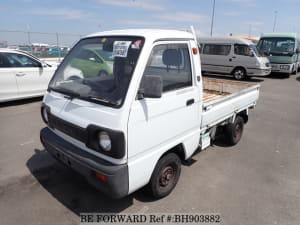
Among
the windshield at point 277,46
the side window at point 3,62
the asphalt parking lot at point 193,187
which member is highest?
the windshield at point 277,46

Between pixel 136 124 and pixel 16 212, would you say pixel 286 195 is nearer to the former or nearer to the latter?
pixel 136 124

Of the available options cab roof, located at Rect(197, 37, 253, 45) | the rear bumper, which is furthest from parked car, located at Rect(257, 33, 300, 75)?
cab roof, located at Rect(197, 37, 253, 45)

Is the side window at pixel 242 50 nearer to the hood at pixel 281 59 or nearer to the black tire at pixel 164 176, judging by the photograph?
the hood at pixel 281 59

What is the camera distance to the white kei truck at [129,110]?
209 cm

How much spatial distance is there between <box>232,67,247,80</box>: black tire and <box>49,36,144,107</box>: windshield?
11378 millimetres

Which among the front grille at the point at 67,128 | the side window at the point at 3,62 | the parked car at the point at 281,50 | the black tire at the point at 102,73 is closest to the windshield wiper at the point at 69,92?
the front grille at the point at 67,128

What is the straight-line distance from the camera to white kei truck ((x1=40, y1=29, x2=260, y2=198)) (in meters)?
2.09

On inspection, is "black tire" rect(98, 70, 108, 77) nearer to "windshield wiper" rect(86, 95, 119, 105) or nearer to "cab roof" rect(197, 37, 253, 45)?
"windshield wiper" rect(86, 95, 119, 105)

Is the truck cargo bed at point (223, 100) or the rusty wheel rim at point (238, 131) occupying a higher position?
the truck cargo bed at point (223, 100)

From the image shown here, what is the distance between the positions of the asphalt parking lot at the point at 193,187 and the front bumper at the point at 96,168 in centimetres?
67

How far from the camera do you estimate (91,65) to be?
3039 millimetres

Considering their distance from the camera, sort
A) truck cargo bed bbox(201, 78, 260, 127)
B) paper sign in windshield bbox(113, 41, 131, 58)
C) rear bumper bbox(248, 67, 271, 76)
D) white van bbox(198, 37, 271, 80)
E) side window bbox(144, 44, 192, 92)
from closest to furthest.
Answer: paper sign in windshield bbox(113, 41, 131, 58), side window bbox(144, 44, 192, 92), truck cargo bed bbox(201, 78, 260, 127), rear bumper bbox(248, 67, 271, 76), white van bbox(198, 37, 271, 80)

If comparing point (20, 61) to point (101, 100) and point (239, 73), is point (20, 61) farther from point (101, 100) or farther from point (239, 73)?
point (239, 73)

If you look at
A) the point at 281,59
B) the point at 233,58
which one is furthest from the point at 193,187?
the point at 281,59
